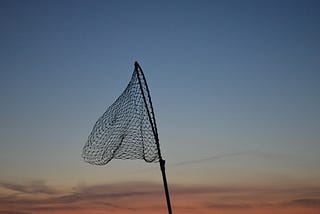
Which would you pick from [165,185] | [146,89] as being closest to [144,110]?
[146,89]

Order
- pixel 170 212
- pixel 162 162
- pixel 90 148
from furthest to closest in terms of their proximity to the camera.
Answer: pixel 90 148 < pixel 162 162 < pixel 170 212

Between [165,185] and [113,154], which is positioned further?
[113,154]

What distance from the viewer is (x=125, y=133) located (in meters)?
15.1

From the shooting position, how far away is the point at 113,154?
49.0 ft

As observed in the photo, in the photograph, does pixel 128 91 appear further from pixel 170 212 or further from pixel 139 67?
pixel 170 212

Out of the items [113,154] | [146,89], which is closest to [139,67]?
[146,89]

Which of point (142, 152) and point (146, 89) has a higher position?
point (146, 89)

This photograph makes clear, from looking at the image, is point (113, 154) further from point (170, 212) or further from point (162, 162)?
point (170, 212)

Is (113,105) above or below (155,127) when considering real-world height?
above

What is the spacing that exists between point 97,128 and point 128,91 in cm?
144

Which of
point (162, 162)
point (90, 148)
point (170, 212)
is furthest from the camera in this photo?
point (90, 148)

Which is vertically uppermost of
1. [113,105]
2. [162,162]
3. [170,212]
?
[113,105]

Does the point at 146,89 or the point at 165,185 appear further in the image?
the point at 146,89

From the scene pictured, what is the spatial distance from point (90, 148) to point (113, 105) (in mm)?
1485
